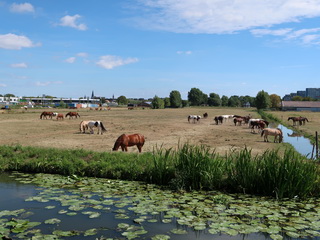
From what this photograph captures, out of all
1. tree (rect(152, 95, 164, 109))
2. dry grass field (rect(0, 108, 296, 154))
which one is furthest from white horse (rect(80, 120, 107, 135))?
tree (rect(152, 95, 164, 109))

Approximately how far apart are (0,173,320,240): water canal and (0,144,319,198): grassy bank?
21.3 inches

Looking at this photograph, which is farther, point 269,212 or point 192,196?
point 192,196

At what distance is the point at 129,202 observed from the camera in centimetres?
886

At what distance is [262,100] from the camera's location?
121m

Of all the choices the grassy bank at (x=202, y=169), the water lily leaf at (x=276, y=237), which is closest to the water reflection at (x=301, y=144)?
the grassy bank at (x=202, y=169)

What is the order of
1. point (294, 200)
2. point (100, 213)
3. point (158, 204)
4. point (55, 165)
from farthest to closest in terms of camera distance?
point (55, 165) < point (294, 200) < point (158, 204) < point (100, 213)

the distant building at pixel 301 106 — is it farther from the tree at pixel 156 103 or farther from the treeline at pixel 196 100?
the tree at pixel 156 103

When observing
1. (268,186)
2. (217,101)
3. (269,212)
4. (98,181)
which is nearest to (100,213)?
(98,181)

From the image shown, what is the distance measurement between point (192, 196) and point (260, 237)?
3009mm

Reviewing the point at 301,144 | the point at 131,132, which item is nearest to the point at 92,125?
the point at 131,132

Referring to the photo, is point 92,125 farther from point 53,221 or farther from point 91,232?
point 91,232

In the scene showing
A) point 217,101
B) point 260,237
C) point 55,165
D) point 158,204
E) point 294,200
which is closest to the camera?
point 260,237

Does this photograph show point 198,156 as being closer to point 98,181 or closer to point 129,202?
point 129,202

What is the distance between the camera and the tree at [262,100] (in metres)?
120
